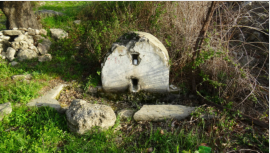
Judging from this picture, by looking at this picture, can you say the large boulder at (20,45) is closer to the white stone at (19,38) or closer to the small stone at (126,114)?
the white stone at (19,38)

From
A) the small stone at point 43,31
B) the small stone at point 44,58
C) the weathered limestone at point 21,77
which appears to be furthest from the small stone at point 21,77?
the small stone at point 43,31

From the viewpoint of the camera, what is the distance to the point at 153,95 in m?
4.21

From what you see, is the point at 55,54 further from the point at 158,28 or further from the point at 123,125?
the point at 123,125

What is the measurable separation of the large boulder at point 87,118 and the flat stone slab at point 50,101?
60cm

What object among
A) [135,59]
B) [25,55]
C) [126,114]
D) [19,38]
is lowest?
[126,114]

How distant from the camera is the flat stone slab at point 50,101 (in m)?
3.71

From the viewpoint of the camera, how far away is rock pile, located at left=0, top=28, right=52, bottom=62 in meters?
5.35

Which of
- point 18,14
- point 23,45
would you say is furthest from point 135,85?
point 18,14

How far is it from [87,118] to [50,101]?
1252 millimetres

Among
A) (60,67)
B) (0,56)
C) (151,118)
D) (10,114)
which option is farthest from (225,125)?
(0,56)

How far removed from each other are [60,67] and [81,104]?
2175 millimetres

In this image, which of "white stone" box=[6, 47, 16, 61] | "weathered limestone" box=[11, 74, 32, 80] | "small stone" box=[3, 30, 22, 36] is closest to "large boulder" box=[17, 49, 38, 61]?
"white stone" box=[6, 47, 16, 61]

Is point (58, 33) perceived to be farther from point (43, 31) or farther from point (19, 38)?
point (19, 38)

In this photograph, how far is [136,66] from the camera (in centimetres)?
396
